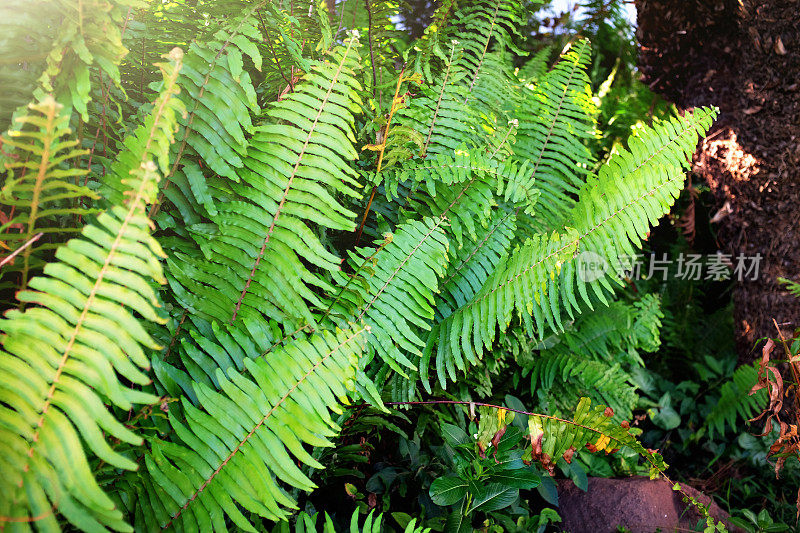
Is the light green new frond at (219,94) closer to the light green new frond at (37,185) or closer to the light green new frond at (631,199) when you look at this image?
the light green new frond at (37,185)

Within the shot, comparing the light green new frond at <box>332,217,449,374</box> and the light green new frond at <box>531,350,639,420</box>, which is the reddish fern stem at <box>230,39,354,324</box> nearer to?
the light green new frond at <box>332,217,449,374</box>

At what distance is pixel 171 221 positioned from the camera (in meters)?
1.29

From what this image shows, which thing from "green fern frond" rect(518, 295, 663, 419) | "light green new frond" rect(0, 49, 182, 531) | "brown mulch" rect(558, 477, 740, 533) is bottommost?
"brown mulch" rect(558, 477, 740, 533)

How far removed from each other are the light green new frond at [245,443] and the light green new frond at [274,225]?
7.5 inches

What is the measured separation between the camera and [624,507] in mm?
2002

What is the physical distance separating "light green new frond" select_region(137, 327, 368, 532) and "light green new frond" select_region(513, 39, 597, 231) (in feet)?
4.22

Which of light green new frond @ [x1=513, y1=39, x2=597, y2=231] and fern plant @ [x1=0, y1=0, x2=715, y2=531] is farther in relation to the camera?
light green new frond @ [x1=513, y1=39, x2=597, y2=231]

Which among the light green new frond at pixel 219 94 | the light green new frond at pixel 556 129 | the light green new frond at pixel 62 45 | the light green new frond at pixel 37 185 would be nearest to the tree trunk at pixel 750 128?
the light green new frond at pixel 556 129

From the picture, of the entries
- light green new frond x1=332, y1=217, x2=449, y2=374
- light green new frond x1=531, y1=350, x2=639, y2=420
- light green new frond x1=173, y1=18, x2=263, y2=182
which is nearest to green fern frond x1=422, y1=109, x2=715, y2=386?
light green new frond x1=332, y1=217, x2=449, y2=374

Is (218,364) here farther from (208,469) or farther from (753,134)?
(753,134)

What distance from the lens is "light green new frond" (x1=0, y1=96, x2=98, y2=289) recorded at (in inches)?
34.8

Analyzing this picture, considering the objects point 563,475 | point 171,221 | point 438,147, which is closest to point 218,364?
point 171,221

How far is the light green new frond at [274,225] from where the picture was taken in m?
1.27

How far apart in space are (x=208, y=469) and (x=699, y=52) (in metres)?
3.30
